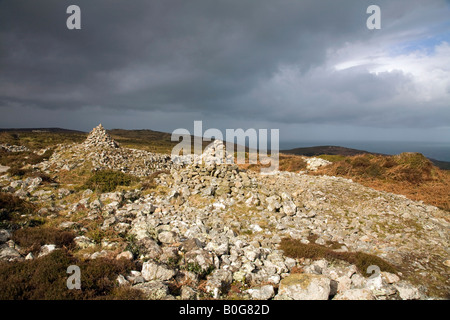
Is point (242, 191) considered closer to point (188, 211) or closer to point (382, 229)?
point (188, 211)

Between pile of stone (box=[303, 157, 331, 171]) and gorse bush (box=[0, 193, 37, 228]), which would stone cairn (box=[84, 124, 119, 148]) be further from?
pile of stone (box=[303, 157, 331, 171])

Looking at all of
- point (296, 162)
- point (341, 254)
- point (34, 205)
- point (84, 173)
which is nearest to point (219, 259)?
point (341, 254)

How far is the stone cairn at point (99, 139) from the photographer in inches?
1211

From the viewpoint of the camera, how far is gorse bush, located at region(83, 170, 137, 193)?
17.9 metres

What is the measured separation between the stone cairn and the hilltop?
11.9 m

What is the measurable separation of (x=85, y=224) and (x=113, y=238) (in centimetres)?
262

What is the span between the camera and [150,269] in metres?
6.74

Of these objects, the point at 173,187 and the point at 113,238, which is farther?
the point at 173,187

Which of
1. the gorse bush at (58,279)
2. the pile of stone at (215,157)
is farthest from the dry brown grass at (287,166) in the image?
the gorse bush at (58,279)

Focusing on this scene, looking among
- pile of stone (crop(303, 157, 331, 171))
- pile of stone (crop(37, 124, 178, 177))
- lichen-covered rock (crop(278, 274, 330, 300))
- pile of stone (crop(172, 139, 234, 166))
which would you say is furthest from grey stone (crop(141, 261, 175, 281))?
pile of stone (crop(303, 157, 331, 171))

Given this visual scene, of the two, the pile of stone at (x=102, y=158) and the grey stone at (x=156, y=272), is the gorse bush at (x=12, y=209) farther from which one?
the pile of stone at (x=102, y=158)

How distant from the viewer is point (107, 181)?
19250mm

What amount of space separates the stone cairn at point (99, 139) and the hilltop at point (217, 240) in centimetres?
1191

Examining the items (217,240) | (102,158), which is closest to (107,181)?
(102,158)
